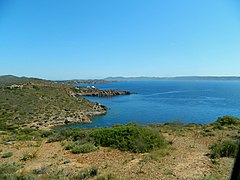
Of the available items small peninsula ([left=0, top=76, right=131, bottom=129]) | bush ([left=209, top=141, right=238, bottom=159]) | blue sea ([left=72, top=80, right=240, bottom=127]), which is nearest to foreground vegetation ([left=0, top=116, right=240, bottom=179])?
bush ([left=209, top=141, right=238, bottom=159])

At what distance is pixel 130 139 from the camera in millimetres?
11438

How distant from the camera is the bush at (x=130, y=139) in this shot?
35.4 ft

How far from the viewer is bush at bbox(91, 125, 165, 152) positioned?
35.4ft

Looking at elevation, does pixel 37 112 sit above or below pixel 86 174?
below

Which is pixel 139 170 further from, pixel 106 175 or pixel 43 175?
pixel 43 175

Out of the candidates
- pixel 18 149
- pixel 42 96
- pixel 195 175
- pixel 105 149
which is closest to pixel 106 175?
pixel 195 175

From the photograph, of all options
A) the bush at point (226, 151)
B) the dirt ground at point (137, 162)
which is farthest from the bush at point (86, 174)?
the bush at point (226, 151)

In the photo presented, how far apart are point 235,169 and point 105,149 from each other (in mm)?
8736

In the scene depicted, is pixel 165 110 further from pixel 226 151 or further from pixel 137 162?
pixel 137 162

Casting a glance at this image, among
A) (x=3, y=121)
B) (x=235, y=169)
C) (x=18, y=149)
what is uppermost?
(x=235, y=169)

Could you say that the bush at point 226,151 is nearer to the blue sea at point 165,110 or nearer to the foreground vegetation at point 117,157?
the foreground vegetation at point 117,157

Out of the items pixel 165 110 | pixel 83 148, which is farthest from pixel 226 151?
pixel 165 110

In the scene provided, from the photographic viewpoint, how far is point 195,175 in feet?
24.0

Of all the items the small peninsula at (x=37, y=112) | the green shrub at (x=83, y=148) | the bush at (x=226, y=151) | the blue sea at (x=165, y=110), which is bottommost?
the blue sea at (x=165, y=110)
